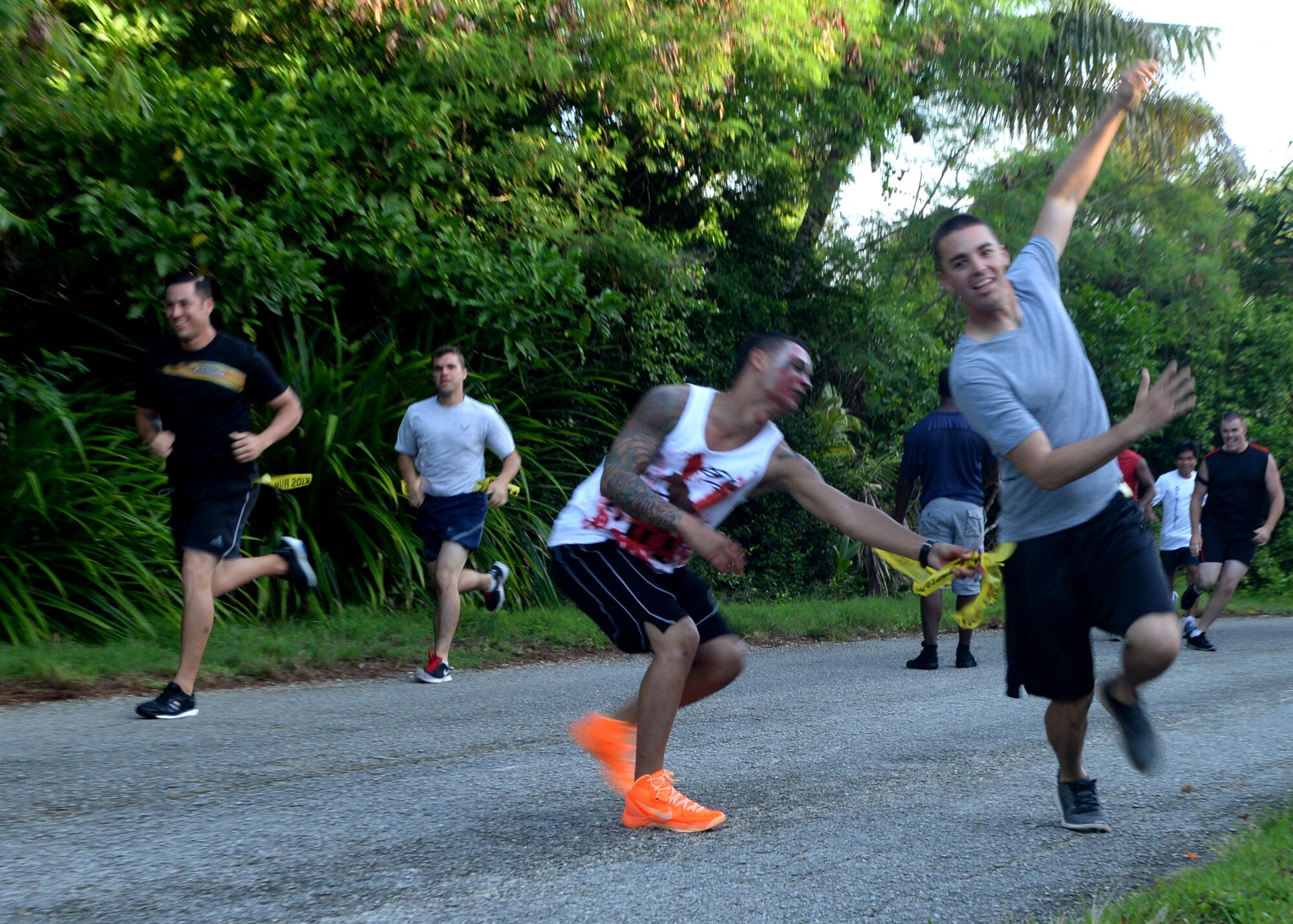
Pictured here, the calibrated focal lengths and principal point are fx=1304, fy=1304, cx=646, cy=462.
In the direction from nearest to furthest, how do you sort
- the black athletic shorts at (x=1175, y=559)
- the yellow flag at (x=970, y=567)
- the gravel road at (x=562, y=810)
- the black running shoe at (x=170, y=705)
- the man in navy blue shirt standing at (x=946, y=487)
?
1. the gravel road at (x=562, y=810)
2. the yellow flag at (x=970, y=567)
3. the black running shoe at (x=170, y=705)
4. the man in navy blue shirt standing at (x=946, y=487)
5. the black athletic shorts at (x=1175, y=559)

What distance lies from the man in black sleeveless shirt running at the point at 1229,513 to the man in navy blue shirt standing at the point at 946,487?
2.96 m

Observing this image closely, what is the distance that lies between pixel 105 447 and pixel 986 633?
769 cm

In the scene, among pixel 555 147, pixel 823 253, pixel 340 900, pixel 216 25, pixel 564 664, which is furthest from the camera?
pixel 823 253

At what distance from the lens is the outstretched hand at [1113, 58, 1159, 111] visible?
455 centimetres

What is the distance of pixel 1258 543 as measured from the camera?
10.9 metres

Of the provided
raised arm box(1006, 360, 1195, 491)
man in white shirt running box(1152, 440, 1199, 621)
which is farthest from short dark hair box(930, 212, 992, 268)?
man in white shirt running box(1152, 440, 1199, 621)

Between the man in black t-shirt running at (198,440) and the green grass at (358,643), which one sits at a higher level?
the man in black t-shirt running at (198,440)

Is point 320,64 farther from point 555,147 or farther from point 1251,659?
point 1251,659

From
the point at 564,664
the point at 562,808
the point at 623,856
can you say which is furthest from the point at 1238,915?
the point at 564,664

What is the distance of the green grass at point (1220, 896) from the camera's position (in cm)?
320

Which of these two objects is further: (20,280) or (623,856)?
(20,280)

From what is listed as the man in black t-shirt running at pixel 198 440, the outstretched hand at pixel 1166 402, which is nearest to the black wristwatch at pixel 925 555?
the outstretched hand at pixel 1166 402

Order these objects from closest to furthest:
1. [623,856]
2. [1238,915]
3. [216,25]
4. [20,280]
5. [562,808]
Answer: [1238,915]
[623,856]
[562,808]
[20,280]
[216,25]

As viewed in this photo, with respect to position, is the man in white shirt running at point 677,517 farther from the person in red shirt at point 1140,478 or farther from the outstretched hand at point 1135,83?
the person in red shirt at point 1140,478
